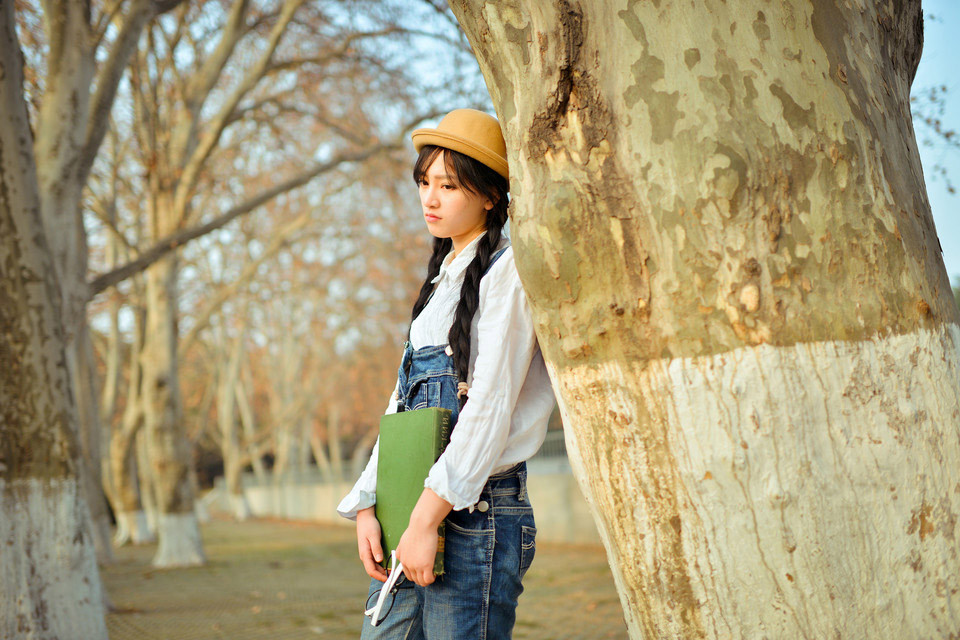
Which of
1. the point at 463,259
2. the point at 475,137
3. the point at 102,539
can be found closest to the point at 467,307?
the point at 463,259

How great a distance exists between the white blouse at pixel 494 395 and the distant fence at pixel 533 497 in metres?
2.05

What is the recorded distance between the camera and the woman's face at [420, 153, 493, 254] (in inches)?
80.4

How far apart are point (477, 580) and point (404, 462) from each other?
310 millimetres

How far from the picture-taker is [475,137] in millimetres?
1977

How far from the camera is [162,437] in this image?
1130 cm

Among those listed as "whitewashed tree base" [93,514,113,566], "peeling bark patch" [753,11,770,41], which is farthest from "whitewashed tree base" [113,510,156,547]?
"peeling bark patch" [753,11,770,41]

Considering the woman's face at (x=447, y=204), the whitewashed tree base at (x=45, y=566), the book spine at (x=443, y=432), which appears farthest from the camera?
→ the whitewashed tree base at (x=45, y=566)

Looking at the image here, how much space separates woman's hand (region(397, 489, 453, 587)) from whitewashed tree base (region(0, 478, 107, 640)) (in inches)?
126

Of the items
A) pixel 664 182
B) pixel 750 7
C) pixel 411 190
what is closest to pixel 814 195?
pixel 664 182

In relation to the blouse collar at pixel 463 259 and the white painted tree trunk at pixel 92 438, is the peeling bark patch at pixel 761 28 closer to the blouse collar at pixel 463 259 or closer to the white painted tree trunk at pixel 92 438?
the blouse collar at pixel 463 259

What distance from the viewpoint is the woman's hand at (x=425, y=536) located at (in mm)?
1735

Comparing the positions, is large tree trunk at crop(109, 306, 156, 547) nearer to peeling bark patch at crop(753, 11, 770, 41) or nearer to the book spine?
the book spine

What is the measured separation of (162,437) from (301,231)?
8.24 m

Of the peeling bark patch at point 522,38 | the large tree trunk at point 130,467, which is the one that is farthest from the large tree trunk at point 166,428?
the peeling bark patch at point 522,38
